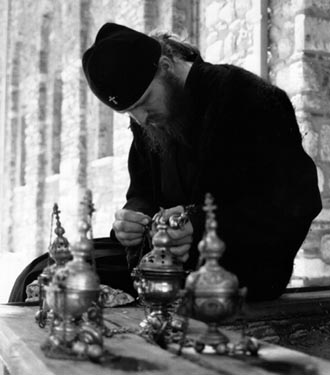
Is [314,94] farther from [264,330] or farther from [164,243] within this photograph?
[164,243]

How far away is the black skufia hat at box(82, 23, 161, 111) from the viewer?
84.8 inches

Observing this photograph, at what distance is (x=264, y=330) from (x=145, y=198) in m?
0.82

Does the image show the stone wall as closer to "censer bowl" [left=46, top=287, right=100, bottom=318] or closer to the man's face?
the man's face

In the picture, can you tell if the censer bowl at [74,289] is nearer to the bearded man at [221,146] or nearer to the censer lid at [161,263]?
the censer lid at [161,263]

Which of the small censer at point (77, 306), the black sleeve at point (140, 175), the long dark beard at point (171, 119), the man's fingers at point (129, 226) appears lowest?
the small censer at point (77, 306)

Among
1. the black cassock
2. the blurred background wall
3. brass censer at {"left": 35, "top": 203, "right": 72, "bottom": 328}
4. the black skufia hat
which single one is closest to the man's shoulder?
the black cassock

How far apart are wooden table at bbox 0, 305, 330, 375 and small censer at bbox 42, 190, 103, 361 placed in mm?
30

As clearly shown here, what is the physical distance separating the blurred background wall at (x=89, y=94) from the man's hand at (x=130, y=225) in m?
2.40

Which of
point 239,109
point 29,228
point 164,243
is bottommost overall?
point 29,228

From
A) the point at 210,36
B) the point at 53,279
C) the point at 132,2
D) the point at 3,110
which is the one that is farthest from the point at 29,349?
the point at 3,110

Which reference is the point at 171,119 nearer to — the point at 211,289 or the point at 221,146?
the point at 221,146

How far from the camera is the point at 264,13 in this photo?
183 inches

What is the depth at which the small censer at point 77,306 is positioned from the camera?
129 centimetres

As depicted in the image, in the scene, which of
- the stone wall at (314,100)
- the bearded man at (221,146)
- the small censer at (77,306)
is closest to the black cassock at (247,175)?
the bearded man at (221,146)
